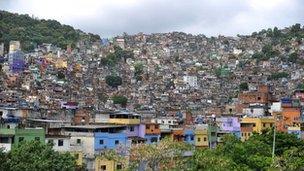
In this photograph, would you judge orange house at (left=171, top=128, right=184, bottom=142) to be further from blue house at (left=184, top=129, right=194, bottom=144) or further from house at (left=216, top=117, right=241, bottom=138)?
house at (left=216, top=117, right=241, bottom=138)

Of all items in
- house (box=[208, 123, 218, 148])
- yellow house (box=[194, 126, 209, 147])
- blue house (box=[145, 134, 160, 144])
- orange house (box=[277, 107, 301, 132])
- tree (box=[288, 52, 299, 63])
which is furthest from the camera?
tree (box=[288, 52, 299, 63])

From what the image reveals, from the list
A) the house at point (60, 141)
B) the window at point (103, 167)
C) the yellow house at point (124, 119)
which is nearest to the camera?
the house at point (60, 141)

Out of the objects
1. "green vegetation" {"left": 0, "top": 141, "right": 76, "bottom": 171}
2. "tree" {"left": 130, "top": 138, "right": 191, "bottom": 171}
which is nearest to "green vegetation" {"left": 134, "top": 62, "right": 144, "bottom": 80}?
"tree" {"left": 130, "top": 138, "right": 191, "bottom": 171}

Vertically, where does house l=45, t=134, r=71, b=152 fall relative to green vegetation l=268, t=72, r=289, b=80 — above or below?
below

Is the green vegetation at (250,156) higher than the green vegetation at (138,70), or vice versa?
the green vegetation at (138,70)

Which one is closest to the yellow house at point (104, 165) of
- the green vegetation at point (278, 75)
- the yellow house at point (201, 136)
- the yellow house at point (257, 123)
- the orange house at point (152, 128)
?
the orange house at point (152, 128)

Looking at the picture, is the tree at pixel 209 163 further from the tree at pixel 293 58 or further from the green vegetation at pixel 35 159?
the tree at pixel 293 58

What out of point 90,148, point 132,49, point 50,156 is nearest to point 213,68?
point 132,49

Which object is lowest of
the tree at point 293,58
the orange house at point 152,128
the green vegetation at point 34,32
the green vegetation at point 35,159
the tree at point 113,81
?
the green vegetation at point 35,159
